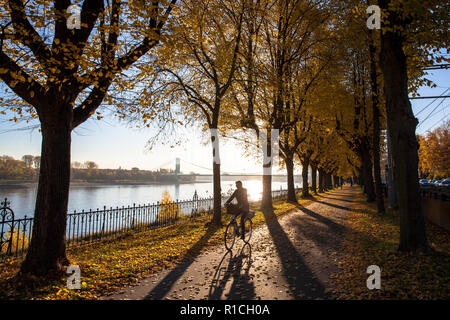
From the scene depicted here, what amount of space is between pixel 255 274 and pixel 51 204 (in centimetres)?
451

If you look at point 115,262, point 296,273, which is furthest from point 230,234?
point 115,262

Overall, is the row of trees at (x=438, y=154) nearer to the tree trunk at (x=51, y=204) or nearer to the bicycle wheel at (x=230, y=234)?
the bicycle wheel at (x=230, y=234)

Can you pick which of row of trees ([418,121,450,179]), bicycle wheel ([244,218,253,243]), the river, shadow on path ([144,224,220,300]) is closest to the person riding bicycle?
bicycle wheel ([244,218,253,243])

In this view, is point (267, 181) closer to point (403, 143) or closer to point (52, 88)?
point (403, 143)

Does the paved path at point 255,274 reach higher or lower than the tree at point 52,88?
lower

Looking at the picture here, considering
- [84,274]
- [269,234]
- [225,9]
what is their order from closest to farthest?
[84,274]
[269,234]
[225,9]

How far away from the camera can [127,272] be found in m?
5.69

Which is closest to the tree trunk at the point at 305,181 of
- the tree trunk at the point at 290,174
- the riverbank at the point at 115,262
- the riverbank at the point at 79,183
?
the tree trunk at the point at 290,174

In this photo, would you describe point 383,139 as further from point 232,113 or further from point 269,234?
point 269,234

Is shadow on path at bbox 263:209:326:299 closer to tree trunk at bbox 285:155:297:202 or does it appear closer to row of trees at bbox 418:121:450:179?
tree trunk at bbox 285:155:297:202

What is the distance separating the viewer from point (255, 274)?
560 centimetres

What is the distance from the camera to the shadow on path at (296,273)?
15.0 feet
